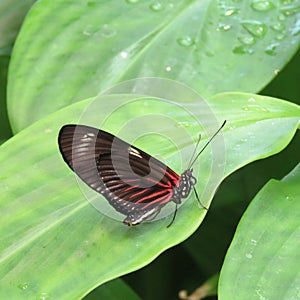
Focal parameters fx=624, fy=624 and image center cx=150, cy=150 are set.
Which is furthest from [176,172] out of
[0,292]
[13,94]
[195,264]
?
[195,264]

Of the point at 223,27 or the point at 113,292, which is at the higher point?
the point at 223,27

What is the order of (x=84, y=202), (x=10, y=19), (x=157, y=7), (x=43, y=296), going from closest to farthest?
(x=43, y=296) < (x=84, y=202) < (x=157, y=7) < (x=10, y=19)

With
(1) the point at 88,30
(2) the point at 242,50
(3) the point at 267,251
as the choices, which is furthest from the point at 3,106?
(3) the point at 267,251

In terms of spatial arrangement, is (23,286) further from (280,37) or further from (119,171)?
(280,37)

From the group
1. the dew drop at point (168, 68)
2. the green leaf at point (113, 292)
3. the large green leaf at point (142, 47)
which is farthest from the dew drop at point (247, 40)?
the green leaf at point (113, 292)

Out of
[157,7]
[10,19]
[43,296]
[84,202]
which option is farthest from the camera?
[10,19]

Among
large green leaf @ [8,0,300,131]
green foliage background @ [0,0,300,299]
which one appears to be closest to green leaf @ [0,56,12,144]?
green foliage background @ [0,0,300,299]

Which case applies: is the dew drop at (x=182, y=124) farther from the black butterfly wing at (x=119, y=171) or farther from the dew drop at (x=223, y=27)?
the dew drop at (x=223, y=27)
